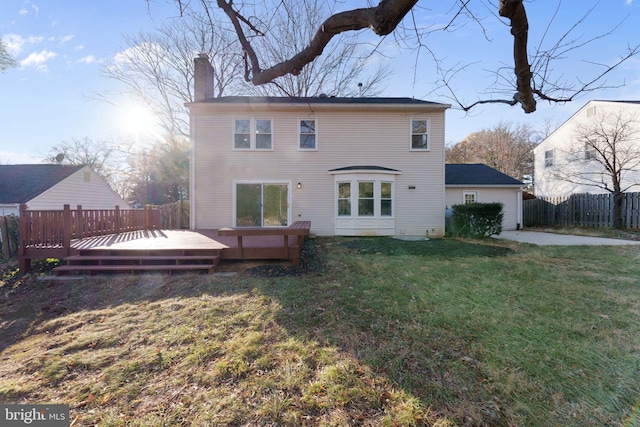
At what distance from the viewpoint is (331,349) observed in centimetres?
274

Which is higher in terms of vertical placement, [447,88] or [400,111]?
[400,111]

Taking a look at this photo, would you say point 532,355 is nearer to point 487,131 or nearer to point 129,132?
point 129,132

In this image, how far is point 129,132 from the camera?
19.1m

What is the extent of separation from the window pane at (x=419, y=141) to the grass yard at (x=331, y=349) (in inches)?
271

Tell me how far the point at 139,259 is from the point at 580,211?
64.7 feet

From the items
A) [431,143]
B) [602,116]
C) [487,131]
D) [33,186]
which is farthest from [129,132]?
[487,131]

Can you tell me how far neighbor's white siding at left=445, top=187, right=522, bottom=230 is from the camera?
1420cm

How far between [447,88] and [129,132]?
73.5 ft

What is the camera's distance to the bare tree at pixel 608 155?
1300 cm

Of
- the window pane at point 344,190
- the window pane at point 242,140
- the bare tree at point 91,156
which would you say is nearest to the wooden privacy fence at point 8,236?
the window pane at point 242,140

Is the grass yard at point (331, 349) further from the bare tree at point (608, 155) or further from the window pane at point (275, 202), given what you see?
the bare tree at point (608, 155)

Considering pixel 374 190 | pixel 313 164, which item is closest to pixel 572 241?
pixel 374 190

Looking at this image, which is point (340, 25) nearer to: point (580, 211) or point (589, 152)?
point (580, 211)

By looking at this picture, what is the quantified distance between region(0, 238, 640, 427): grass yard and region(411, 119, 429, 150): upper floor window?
6887 millimetres
